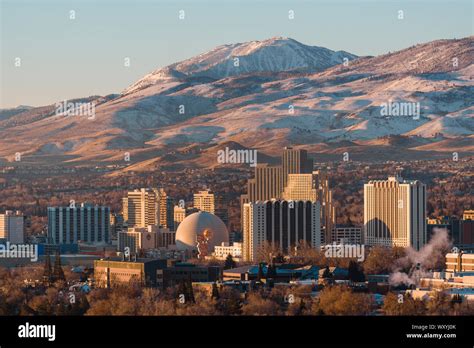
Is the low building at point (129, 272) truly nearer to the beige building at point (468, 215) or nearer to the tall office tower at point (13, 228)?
the tall office tower at point (13, 228)

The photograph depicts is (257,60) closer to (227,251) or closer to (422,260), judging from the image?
(227,251)

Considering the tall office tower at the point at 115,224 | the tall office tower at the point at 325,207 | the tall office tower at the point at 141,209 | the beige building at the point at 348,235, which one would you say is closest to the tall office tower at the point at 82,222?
the tall office tower at the point at 115,224

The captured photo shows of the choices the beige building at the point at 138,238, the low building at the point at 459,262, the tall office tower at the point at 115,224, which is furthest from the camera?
the tall office tower at the point at 115,224

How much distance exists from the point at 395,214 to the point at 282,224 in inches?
213

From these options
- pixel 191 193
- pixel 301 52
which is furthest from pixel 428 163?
pixel 301 52

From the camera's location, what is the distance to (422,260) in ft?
199

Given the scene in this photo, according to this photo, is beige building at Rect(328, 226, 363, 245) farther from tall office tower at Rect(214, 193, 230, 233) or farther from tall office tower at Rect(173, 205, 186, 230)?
tall office tower at Rect(173, 205, 186, 230)

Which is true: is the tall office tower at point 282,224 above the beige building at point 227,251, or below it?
above

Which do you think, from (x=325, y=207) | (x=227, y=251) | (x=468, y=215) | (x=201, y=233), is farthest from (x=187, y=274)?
(x=468, y=215)

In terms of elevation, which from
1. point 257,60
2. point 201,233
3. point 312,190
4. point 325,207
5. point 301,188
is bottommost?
point 201,233

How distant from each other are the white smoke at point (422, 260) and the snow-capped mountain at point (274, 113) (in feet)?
163

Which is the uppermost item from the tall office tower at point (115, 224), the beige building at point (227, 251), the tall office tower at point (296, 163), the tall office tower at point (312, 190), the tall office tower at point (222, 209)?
the tall office tower at point (296, 163)

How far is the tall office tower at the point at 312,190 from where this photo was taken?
272 ft
